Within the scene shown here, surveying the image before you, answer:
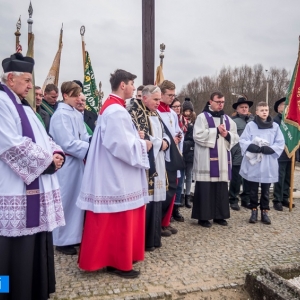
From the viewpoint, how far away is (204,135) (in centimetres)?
547

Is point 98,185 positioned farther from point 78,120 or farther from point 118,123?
point 78,120

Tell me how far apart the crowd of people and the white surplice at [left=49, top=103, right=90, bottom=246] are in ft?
0.04

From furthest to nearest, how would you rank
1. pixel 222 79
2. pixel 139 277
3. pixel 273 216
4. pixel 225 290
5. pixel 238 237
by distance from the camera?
pixel 222 79, pixel 273 216, pixel 238 237, pixel 139 277, pixel 225 290

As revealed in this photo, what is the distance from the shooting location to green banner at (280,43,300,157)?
6.65 meters

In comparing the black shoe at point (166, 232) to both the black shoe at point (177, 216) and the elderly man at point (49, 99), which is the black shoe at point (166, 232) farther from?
the elderly man at point (49, 99)

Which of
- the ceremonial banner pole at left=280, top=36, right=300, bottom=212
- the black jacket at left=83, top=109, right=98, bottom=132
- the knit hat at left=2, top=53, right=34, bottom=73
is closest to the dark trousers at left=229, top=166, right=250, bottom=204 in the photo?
the ceremonial banner pole at left=280, top=36, right=300, bottom=212

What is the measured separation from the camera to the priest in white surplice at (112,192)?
11.5 ft

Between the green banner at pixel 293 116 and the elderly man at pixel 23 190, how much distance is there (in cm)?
506

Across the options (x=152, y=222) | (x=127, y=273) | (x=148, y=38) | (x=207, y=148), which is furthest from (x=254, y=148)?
(x=127, y=273)

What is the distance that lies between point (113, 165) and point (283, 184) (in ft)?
15.2

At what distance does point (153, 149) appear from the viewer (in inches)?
169

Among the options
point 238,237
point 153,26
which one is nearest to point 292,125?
point 238,237

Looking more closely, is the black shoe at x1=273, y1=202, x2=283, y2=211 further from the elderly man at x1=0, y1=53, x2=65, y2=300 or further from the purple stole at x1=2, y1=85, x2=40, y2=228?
the purple stole at x1=2, y1=85, x2=40, y2=228

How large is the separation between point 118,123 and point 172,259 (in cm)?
180
